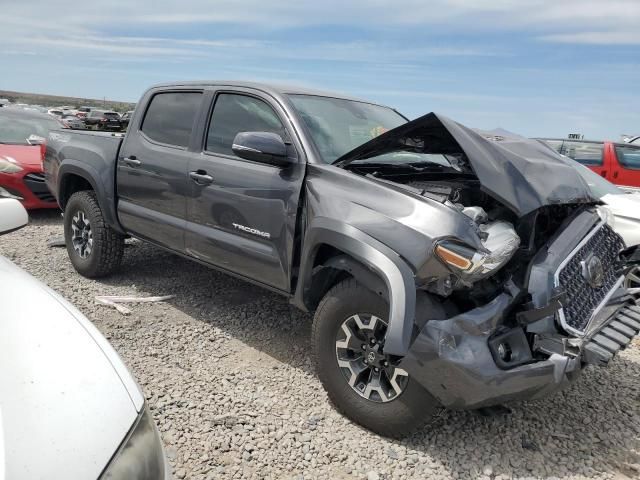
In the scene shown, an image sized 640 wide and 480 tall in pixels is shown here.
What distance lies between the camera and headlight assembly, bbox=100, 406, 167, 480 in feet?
4.56

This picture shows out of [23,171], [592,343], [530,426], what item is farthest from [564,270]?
[23,171]

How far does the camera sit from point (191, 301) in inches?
186

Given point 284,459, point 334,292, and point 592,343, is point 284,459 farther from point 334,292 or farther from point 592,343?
point 592,343

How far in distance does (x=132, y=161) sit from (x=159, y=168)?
1.41 ft

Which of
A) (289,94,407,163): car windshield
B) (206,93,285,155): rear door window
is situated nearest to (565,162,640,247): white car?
(289,94,407,163): car windshield

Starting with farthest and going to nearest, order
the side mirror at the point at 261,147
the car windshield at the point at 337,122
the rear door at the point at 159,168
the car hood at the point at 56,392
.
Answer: the rear door at the point at 159,168 → the car windshield at the point at 337,122 → the side mirror at the point at 261,147 → the car hood at the point at 56,392

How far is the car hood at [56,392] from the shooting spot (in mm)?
1291

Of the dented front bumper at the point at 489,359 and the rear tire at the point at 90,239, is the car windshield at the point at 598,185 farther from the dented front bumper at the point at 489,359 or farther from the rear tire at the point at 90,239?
the rear tire at the point at 90,239

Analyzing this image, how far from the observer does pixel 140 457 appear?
4.83 ft

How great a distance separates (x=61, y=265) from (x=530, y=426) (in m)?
4.76

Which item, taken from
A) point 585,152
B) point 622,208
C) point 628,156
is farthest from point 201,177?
point 628,156

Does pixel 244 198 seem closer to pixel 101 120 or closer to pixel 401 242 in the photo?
pixel 401 242

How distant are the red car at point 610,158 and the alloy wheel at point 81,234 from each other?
360 inches

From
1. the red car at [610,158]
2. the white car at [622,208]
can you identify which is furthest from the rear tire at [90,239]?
the red car at [610,158]
